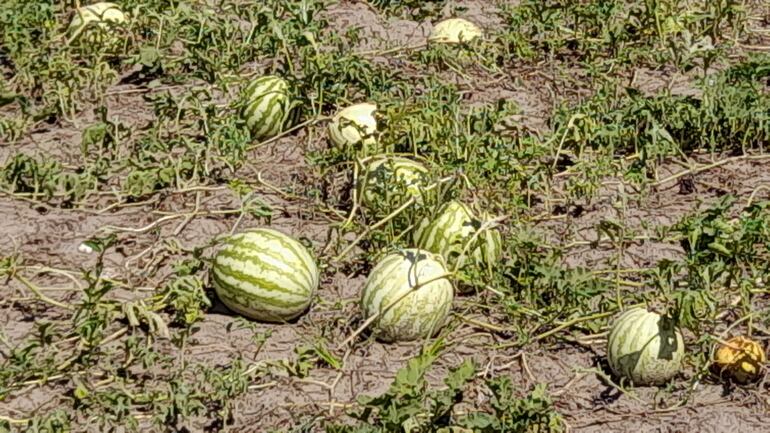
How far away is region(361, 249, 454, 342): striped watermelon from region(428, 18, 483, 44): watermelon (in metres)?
3.01

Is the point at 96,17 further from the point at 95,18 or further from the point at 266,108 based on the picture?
the point at 266,108

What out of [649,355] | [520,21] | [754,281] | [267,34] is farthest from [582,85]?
[649,355]

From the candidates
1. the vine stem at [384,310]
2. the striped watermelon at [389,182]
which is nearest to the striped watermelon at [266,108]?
the striped watermelon at [389,182]

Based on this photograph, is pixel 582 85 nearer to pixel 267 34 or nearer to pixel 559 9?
pixel 559 9

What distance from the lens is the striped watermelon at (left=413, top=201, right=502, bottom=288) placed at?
5777mm

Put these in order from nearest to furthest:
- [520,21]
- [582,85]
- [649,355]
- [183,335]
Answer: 1. [649,355]
2. [183,335]
3. [582,85]
4. [520,21]

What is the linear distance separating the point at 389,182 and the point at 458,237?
50cm

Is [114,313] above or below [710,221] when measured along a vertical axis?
below

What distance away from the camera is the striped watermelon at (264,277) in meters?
5.56

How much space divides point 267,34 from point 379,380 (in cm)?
342

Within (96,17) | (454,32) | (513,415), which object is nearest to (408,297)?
(513,415)

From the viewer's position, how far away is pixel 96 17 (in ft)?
27.5

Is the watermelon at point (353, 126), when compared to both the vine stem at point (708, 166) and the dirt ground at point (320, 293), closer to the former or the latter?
the dirt ground at point (320, 293)

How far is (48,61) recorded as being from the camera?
311 inches
